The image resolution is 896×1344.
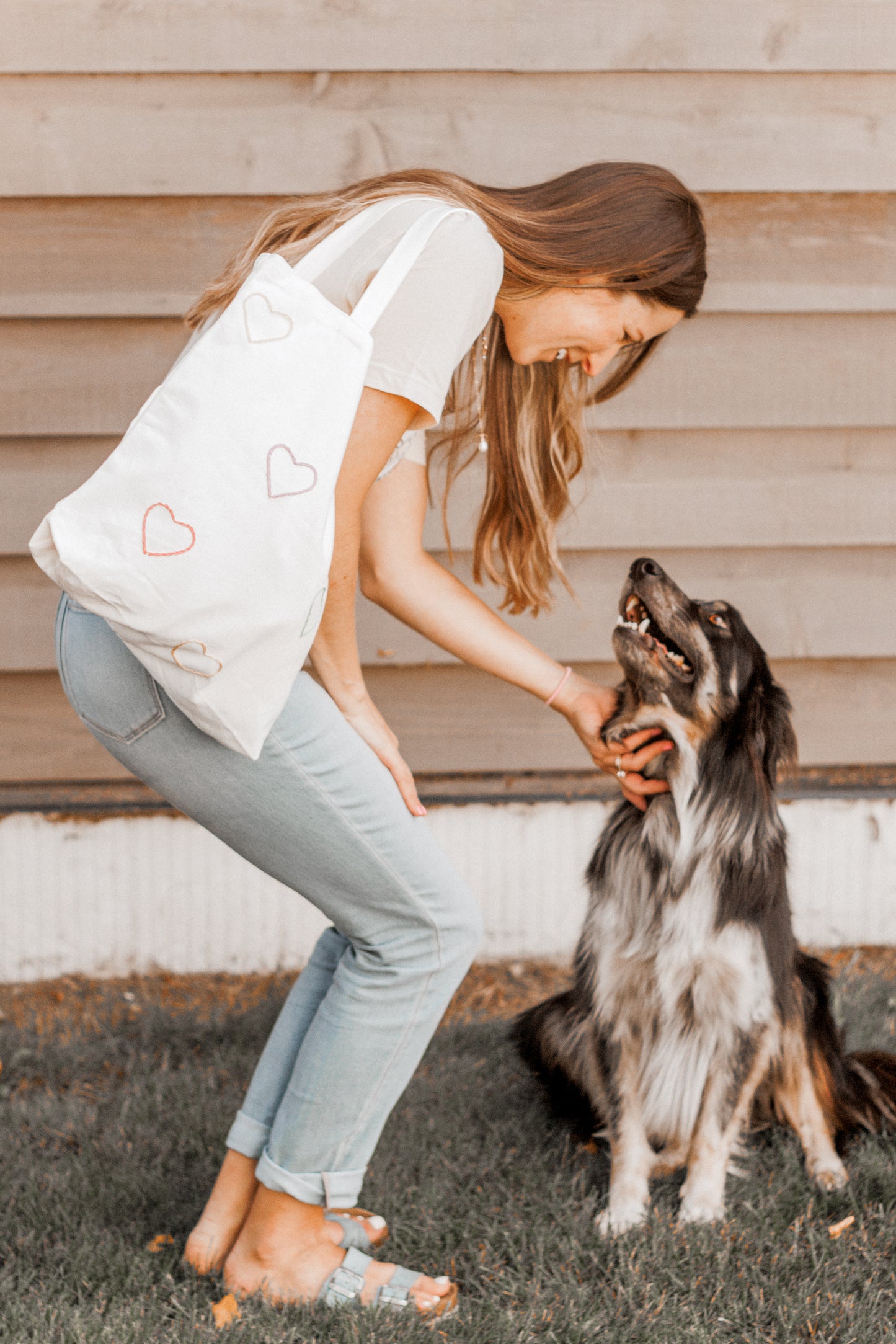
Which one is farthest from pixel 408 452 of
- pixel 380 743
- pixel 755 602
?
pixel 755 602

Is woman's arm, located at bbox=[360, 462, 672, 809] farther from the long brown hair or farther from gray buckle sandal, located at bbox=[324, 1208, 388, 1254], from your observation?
gray buckle sandal, located at bbox=[324, 1208, 388, 1254]

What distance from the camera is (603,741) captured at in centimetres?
226

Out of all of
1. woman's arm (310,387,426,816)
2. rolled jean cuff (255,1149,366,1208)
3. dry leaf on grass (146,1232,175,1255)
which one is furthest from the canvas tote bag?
dry leaf on grass (146,1232,175,1255)

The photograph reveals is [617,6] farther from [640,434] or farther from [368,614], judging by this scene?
[368,614]

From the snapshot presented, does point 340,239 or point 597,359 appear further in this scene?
point 597,359

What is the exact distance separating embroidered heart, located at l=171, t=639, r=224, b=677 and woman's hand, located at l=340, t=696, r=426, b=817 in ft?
1.21

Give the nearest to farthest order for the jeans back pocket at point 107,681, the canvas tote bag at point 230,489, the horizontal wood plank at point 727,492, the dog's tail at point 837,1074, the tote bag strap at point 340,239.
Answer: the canvas tote bag at point 230,489 → the tote bag strap at point 340,239 → the jeans back pocket at point 107,681 → the dog's tail at point 837,1074 → the horizontal wood plank at point 727,492

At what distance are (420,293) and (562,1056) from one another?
5.86 ft

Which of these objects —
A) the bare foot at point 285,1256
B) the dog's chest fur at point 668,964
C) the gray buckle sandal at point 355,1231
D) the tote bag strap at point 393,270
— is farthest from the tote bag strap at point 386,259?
the gray buckle sandal at point 355,1231

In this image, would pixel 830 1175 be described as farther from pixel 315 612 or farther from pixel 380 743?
pixel 315 612

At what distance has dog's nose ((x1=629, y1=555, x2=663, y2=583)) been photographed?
2346mm

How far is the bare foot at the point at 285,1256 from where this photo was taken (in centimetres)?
185

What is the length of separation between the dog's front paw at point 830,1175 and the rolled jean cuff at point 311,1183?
1075mm

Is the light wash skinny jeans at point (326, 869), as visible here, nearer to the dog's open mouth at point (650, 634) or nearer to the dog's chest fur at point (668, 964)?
the dog's chest fur at point (668, 964)
